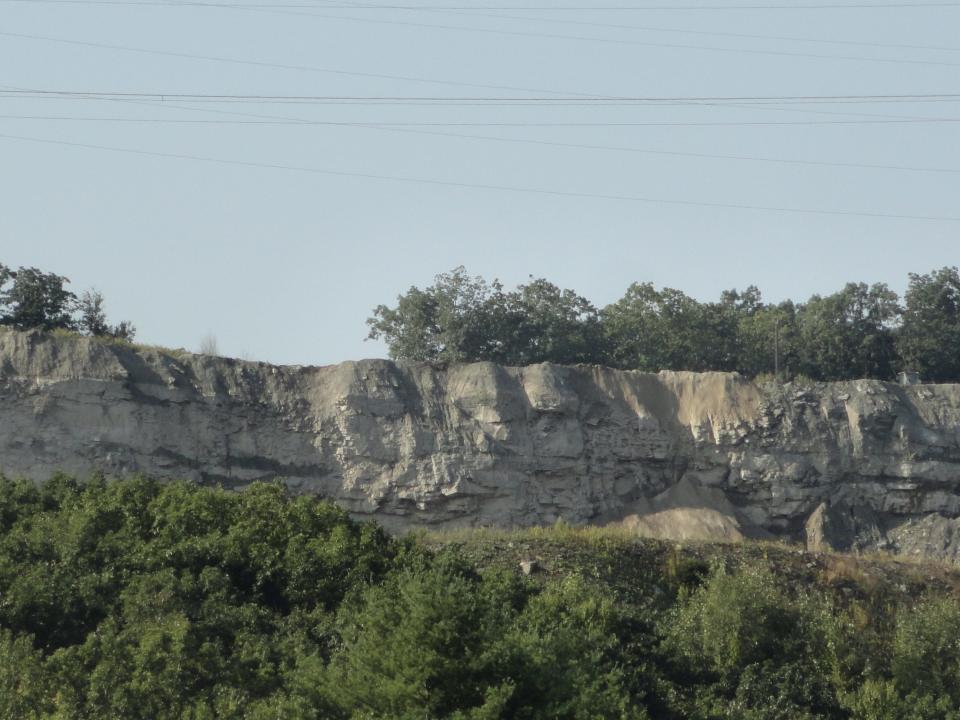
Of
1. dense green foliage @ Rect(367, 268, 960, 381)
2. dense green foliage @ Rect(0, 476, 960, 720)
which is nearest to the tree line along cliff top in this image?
dense green foliage @ Rect(367, 268, 960, 381)

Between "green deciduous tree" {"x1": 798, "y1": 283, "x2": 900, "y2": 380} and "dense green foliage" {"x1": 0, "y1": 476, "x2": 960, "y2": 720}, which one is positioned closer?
"dense green foliage" {"x1": 0, "y1": 476, "x2": 960, "y2": 720}

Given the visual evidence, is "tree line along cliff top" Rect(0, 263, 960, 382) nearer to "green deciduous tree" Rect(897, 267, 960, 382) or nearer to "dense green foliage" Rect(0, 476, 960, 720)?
"green deciduous tree" Rect(897, 267, 960, 382)

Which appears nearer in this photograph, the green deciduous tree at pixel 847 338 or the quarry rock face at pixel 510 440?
the quarry rock face at pixel 510 440

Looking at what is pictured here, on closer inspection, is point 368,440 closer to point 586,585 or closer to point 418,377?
point 418,377

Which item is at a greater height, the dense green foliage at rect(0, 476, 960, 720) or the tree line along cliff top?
the tree line along cliff top

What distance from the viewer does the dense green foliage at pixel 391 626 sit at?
792 inches

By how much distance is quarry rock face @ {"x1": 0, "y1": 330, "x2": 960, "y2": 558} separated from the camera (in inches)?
1479

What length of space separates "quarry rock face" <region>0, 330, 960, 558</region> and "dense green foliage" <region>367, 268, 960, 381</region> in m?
8.45

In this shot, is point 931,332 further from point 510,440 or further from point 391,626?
point 391,626

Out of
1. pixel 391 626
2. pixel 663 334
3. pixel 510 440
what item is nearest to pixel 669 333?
pixel 663 334

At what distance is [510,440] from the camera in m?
40.3

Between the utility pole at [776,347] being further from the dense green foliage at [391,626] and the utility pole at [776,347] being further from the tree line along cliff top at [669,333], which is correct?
the dense green foliage at [391,626]

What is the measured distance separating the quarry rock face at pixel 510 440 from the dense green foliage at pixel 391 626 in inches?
290

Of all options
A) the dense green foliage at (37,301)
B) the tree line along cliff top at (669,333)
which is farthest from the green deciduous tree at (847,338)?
the dense green foliage at (37,301)
